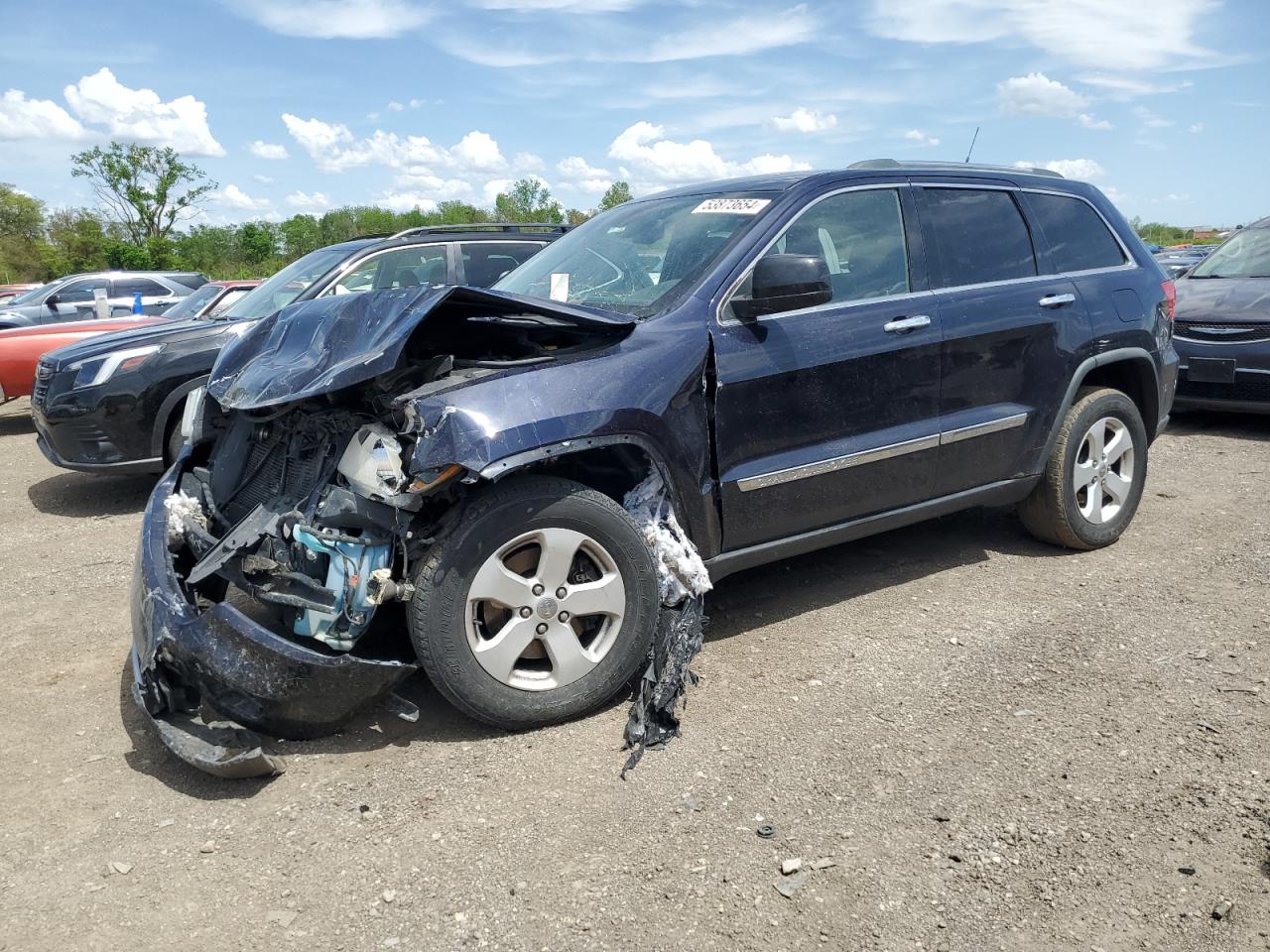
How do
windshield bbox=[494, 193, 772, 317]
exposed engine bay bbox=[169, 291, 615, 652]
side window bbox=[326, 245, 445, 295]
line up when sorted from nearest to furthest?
exposed engine bay bbox=[169, 291, 615, 652] < windshield bbox=[494, 193, 772, 317] < side window bbox=[326, 245, 445, 295]

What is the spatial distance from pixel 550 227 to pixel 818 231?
5006 millimetres

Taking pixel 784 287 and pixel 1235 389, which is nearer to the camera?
pixel 784 287

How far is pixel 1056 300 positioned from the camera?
15.1 ft

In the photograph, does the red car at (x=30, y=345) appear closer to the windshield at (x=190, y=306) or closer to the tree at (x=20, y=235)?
the windshield at (x=190, y=306)

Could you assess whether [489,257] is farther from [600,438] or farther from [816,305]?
[600,438]

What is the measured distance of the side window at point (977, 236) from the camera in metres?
4.37

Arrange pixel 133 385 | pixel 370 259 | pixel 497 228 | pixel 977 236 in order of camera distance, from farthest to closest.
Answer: pixel 497 228 < pixel 370 259 < pixel 133 385 < pixel 977 236

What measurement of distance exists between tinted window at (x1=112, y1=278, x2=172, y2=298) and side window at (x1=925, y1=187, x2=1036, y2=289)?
1617cm

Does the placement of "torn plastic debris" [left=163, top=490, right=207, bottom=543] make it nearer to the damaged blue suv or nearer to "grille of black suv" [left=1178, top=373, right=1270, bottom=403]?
the damaged blue suv

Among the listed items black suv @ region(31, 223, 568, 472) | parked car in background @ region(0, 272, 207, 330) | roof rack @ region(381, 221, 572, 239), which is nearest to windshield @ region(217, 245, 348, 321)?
black suv @ region(31, 223, 568, 472)

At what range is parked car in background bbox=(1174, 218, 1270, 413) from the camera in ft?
25.6

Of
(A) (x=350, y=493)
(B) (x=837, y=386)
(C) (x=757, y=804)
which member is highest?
(B) (x=837, y=386)

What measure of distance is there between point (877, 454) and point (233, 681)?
2.55 m

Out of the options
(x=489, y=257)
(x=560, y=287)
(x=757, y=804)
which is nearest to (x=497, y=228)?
(x=489, y=257)
